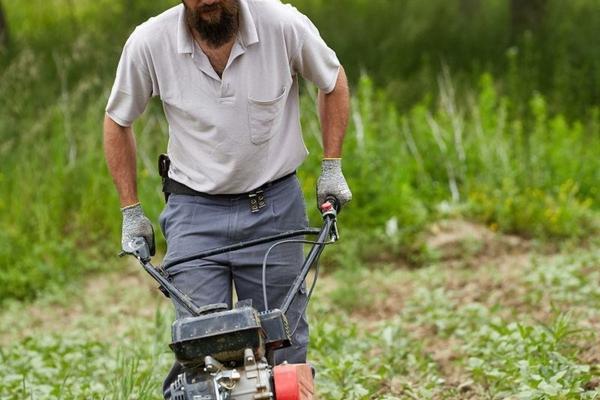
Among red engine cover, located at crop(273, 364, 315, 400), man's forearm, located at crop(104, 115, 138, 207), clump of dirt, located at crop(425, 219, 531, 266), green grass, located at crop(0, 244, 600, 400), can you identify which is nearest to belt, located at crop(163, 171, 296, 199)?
man's forearm, located at crop(104, 115, 138, 207)

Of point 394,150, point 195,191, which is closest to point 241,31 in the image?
point 195,191

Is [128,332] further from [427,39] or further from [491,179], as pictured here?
[427,39]

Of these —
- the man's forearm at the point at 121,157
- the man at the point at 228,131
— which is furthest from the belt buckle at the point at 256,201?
the man's forearm at the point at 121,157

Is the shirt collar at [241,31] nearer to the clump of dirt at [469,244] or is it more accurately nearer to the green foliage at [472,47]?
the clump of dirt at [469,244]

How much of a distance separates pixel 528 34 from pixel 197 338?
9.93m

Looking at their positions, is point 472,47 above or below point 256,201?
below

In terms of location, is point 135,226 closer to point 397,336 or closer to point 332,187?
point 332,187

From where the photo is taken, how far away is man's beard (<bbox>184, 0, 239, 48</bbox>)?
14.3 feet

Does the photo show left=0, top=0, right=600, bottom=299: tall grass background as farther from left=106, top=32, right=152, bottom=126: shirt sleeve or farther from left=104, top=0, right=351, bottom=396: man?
left=106, top=32, right=152, bottom=126: shirt sleeve

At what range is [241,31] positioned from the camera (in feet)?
14.8

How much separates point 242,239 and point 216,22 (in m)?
0.91

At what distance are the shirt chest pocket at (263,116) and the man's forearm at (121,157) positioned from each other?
57cm

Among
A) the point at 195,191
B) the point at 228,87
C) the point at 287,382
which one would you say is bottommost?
the point at 287,382

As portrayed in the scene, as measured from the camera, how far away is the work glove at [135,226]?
4.64 m
